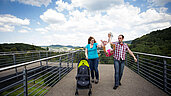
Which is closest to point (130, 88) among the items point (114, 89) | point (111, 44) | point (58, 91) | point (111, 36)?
point (114, 89)

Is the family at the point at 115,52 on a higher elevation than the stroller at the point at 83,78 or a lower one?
higher

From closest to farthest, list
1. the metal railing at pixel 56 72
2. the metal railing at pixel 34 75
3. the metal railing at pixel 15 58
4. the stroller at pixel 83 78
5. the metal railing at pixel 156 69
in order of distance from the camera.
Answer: the metal railing at pixel 34 75 → the metal railing at pixel 56 72 → the stroller at pixel 83 78 → the metal railing at pixel 156 69 → the metal railing at pixel 15 58

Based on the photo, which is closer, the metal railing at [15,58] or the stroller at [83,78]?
the stroller at [83,78]

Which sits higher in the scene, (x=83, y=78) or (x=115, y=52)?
(x=115, y=52)

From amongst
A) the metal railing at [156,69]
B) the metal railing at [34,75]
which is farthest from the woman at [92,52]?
the metal railing at [156,69]

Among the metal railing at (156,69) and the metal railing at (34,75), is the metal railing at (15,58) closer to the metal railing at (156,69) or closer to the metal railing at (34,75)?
the metal railing at (34,75)

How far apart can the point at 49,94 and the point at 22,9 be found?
2034cm

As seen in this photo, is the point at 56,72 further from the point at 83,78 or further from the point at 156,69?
the point at 156,69

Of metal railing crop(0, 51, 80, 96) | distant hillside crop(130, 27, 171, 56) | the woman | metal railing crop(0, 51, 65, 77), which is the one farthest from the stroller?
distant hillside crop(130, 27, 171, 56)

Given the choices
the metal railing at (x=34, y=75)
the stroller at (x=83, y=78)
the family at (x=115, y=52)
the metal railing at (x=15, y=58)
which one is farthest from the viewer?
the metal railing at (x=15, y=58)

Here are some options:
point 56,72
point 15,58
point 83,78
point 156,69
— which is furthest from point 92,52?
point 15,58

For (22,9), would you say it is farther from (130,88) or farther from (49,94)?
(130,88)

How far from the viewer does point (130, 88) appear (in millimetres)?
3127

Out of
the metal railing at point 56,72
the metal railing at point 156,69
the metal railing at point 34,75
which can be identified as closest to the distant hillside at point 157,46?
the metal railing at point 56,72
